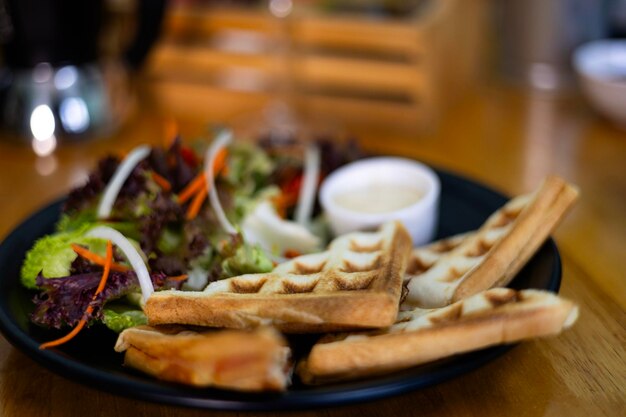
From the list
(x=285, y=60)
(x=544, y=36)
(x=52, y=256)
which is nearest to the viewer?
(x=52, y=256)

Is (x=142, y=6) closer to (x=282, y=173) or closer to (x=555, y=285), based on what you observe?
(x=282, y=173)

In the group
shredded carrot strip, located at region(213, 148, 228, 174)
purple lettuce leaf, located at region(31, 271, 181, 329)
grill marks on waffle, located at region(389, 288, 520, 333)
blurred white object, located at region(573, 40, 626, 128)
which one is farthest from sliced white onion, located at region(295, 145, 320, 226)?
blurred white object, located at region(573, 40, 626, 128)

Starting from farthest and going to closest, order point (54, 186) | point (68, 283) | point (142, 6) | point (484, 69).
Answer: point (484, 69) < point (142, 6) < point (54, 186) < point (68, 283)

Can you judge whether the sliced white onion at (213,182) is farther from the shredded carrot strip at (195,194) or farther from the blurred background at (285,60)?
the blurred background at (285,60)

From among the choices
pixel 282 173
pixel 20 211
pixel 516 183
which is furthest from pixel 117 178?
pixel 516 183

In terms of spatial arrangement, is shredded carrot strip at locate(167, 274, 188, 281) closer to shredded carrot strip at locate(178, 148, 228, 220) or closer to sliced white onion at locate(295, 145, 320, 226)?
shredded carrot strip at locate(178, 148, 228, 220)

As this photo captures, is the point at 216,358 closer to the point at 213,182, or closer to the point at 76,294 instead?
the point at 76,294

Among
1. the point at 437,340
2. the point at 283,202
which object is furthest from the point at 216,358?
the point at 283,202
